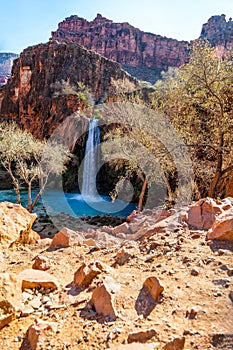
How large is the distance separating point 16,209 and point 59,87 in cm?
2953

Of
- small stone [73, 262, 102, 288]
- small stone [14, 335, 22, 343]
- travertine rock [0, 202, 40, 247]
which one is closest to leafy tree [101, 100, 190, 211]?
travertine rock [0, 202, 40, 247]

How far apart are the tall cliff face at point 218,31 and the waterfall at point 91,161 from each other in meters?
49.3

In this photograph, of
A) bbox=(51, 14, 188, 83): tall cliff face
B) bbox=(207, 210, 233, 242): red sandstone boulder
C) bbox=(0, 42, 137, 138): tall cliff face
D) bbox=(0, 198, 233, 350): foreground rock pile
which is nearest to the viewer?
bbox=(0, 198, 233, 350): foreground rock pile

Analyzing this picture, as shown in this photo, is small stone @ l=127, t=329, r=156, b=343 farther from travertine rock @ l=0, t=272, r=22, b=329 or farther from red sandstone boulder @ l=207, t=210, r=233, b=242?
red sandstone boulder @ l=207, t=210, r=233, b=242

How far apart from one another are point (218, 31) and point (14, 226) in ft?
258

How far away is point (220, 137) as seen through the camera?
6258 mm

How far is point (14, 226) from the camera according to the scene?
5.31m

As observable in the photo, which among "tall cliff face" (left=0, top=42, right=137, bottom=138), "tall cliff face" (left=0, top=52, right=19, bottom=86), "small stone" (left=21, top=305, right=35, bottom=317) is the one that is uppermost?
"tall cliff face" (left=0, top=52, right=19, bottom=86)

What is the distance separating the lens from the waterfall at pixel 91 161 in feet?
79.9

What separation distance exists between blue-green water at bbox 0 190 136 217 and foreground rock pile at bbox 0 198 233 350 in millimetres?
13629

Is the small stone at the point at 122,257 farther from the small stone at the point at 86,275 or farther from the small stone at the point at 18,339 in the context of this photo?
the small stone at the point at 18,339

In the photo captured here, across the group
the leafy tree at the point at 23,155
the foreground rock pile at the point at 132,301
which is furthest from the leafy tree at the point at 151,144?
the leafy tree at the point at 23,155

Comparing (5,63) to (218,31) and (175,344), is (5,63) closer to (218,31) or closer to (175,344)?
(218,31)

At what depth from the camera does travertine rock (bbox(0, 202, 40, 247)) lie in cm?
495
